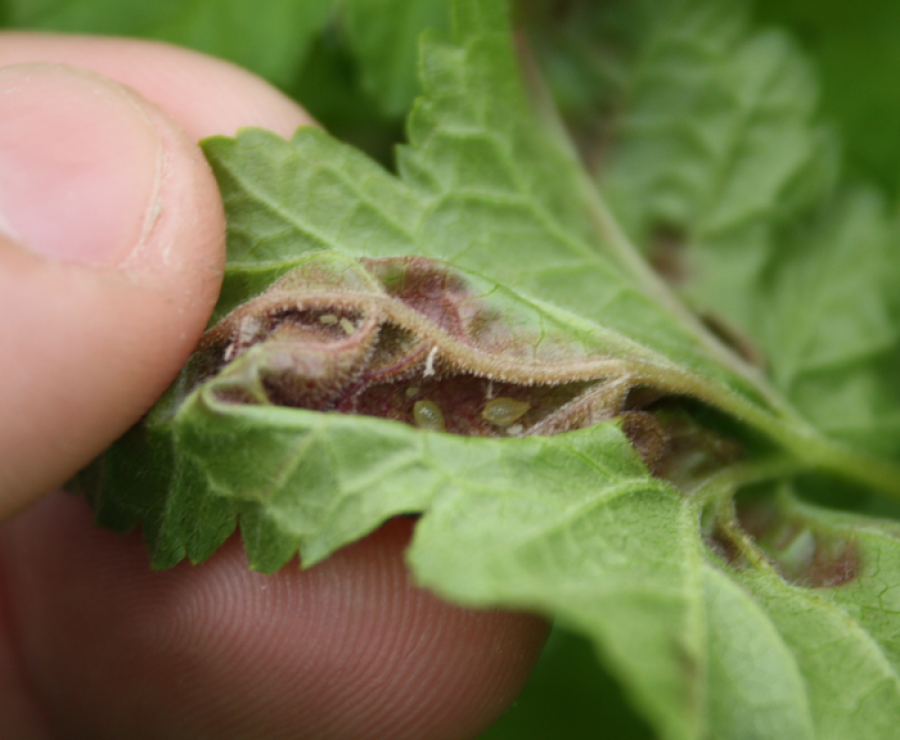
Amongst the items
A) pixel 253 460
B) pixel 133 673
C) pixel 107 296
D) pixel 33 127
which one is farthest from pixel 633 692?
pixel 133 673

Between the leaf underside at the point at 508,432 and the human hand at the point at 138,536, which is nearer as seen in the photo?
the leaf underside at the point at 508,432

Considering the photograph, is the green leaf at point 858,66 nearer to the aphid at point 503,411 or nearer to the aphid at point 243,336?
the aphid at point 503,411

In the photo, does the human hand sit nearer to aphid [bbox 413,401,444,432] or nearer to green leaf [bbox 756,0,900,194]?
aphid [bbox 413,401,444,432]

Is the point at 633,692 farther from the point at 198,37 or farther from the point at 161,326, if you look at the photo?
the point at 198,37

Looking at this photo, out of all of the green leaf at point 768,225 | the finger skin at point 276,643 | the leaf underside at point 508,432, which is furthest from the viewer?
the green leaf at point 768,225

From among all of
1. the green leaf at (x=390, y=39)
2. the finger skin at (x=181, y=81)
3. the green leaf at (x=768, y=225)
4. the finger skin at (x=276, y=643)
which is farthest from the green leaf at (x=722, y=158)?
the finger skin at (x=276, y=643)

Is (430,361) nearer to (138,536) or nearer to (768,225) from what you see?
(138,536)

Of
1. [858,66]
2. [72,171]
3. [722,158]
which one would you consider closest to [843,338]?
[722,158]

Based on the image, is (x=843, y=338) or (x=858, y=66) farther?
(x=858, y=66)
